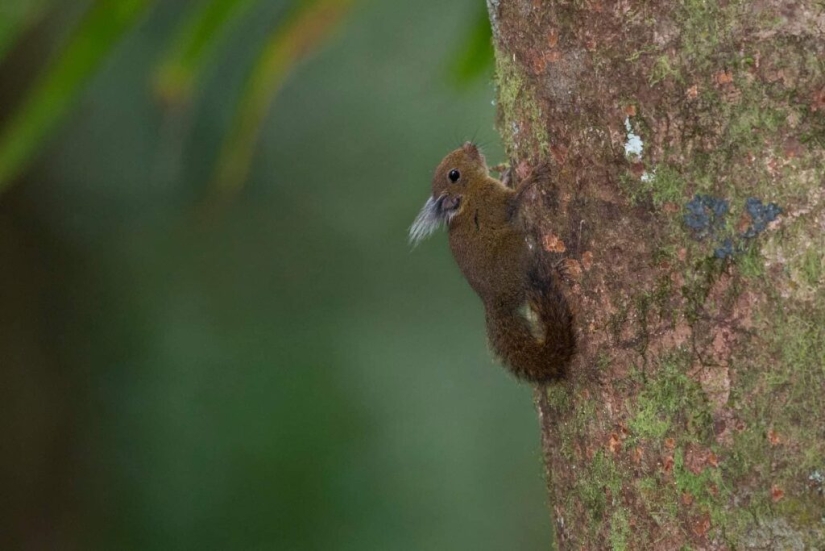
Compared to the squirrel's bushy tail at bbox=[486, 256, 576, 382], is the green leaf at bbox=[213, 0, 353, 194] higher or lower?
higher

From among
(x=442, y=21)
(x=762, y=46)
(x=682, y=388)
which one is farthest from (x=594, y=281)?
(x=442, y=21)

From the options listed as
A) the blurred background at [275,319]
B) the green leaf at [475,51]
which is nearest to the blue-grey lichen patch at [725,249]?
the green leaf at [475,51]

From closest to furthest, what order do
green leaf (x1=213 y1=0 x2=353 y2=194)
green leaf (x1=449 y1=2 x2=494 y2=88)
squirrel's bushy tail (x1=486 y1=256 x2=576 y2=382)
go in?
squirrel's bushy tail (x1=486 y1=256 x2=576 y2=382), green leaf (x1=213 y1=0 x2=353 y2=194), green leaf (x1=449 y1=2 x2=494 y2=88)

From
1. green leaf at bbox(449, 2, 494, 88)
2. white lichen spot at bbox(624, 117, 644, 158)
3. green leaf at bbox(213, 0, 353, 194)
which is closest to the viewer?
white lichen spot at bbox(624, 117, 644, 158)

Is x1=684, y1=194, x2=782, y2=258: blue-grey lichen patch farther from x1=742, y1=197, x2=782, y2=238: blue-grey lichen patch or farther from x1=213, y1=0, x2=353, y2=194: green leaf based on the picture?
x1=213, y1=0, x2=353, y2=194: green leaf

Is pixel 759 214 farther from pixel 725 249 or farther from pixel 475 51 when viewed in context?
pixel 475 51

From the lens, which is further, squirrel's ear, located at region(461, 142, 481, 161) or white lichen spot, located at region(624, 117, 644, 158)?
squirrel's ear, located at region(461, 142, 481, 161)

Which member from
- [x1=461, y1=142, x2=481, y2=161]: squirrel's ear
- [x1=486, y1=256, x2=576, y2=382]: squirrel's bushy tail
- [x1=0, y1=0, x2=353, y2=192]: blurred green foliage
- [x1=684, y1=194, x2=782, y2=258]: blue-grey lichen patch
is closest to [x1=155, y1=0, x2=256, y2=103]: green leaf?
[x1=0, y1=0, x2=353, y2=192]: blurred green foliage

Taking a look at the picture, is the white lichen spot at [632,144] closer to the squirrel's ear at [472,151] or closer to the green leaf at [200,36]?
the green leaf at [200,36]
